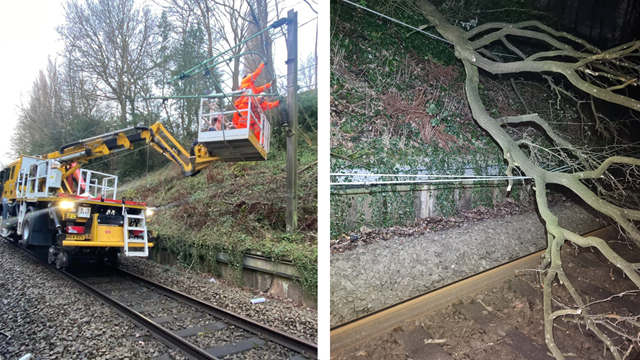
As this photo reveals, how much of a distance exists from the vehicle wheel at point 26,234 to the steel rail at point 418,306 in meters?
2.63

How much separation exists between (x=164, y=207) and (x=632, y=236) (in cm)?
390

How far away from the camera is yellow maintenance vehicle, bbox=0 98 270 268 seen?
7.47 ft

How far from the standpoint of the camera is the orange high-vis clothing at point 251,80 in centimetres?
234

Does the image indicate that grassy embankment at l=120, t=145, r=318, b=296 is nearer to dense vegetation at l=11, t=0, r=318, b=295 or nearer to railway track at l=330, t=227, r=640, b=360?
dense vegetation at l=11, t=0, r=318, b=295

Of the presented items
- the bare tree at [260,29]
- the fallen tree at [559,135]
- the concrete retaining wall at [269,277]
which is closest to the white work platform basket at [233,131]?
the bare tree at [260,29]

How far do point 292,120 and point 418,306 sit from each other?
5.34 ft

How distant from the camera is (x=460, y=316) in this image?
4.85 ft

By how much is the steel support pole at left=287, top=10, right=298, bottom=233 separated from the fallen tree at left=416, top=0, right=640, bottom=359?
77 centimetres

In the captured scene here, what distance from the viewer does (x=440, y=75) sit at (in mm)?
1930

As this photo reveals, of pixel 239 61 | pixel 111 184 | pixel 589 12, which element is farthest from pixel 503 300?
pixel 111 184

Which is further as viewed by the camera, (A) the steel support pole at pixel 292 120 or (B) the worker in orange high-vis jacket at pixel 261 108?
(B) the worker in orange high-vis jacket at pixel 261 108

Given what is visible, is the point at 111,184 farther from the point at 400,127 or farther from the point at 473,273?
the point at 473,273

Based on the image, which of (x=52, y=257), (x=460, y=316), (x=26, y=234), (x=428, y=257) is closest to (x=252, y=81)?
(x=428, y=257)

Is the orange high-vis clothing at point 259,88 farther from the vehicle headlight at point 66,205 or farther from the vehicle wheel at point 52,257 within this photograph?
the vehicle wheel at point 52,257
